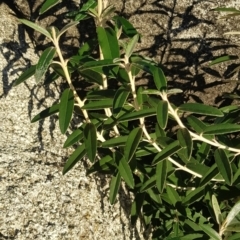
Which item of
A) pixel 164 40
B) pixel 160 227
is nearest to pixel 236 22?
pixel 164 40

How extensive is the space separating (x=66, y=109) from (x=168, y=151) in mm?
371

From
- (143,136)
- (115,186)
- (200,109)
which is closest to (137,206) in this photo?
(115,186)

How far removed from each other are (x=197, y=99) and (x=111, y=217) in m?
0.63

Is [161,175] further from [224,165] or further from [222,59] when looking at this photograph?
[222,59]

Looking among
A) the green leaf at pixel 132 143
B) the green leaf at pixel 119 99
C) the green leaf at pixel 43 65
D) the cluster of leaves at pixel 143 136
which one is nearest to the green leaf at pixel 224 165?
the cluster of leaves at pixel 143 136

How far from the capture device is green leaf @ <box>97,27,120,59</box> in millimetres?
1834

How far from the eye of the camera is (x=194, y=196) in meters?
2.00

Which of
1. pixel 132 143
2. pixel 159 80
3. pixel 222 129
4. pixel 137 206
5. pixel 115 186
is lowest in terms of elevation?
pixel 137 206

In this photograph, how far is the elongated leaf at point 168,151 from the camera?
178 cm

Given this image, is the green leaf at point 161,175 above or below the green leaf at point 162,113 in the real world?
below

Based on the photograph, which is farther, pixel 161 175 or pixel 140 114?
pixel 161 175

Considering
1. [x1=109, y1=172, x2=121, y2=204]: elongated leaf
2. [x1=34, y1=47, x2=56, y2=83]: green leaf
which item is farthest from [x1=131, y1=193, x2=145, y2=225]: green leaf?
[x1=34, y1=47, x2=56, y2=83]: green leaf

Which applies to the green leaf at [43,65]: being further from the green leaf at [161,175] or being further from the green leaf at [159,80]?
the green leaf at [161,175]

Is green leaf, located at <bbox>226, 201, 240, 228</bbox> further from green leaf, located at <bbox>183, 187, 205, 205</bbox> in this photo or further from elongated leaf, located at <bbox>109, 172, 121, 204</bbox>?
elongated leaf, located at <bbox>109, 172, 121, 204</bbox>
